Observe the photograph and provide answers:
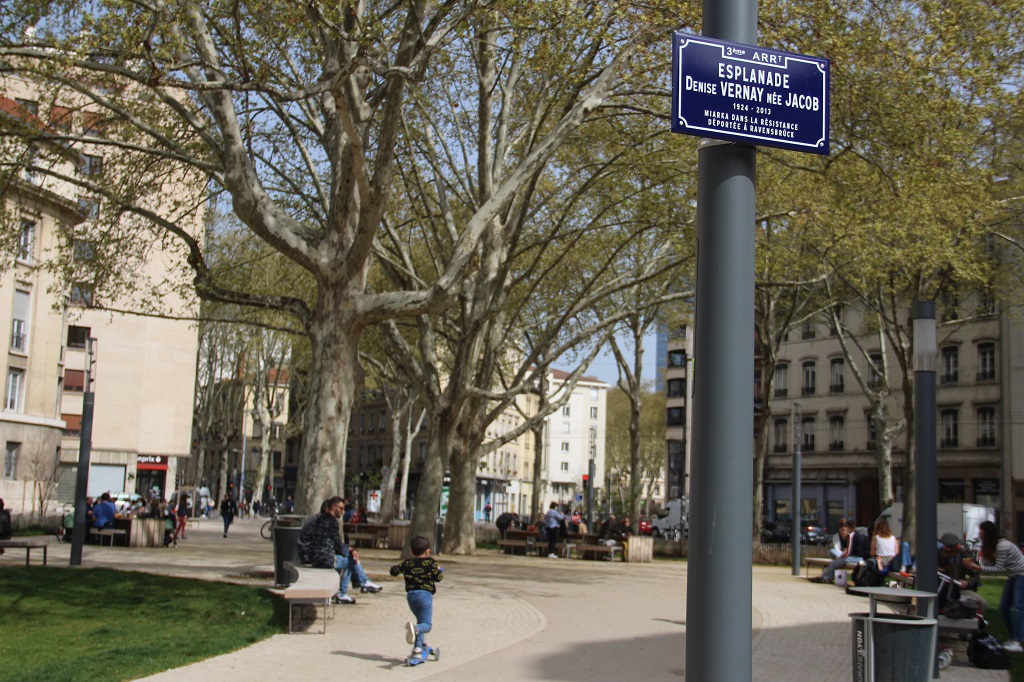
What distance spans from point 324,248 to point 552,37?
5.32m

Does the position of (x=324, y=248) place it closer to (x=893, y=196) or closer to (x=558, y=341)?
(x=893, y=196)

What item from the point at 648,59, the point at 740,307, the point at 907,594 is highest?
the point at 648,59

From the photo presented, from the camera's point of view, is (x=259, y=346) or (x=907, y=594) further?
(x=259, y=346)

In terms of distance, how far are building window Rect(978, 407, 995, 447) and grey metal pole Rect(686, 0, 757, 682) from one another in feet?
173

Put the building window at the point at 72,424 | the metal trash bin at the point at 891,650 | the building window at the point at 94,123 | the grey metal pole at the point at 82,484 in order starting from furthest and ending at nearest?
the building window at the point at 72,424 < the building window at the point at 94,123 < the grey metal pole at the point at 82,484 < the metal trash bin at the point at 891,650

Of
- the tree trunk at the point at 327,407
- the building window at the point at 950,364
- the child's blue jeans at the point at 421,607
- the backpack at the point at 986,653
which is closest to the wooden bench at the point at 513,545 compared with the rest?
the tree trunk at the point at 327,407

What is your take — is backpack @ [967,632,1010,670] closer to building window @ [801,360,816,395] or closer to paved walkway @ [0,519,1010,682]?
paved walkway @ [0,519,1010,682]

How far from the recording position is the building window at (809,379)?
6350 cm

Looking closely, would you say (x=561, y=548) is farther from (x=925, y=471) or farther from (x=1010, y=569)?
(x=925, y=471)

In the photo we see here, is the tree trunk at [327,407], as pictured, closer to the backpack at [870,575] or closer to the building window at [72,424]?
the backpack at [870,575]

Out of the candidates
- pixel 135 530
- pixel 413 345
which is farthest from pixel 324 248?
pixel 413 345

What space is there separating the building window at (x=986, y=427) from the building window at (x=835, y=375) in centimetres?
965

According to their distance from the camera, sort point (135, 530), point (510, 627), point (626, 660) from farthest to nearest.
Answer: point (135, 530)
point (510, 627)
point (626, 660)

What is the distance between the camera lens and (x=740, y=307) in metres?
4.09
